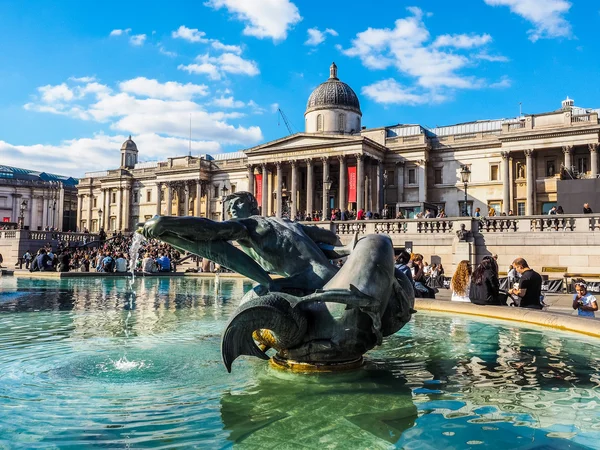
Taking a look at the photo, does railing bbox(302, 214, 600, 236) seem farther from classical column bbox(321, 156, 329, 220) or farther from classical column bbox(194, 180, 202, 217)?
classical column bbox(194, 180, 202, 217)

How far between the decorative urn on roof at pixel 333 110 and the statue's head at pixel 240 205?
52277mm

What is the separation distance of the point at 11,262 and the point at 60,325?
3504 cm

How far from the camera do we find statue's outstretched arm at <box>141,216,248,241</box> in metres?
4.92

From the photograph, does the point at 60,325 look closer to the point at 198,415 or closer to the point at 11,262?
the point at 198,415

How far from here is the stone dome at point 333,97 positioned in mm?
59062

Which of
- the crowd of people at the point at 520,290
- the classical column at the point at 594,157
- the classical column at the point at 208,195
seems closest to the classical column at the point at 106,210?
the classical column at the point at 208,195

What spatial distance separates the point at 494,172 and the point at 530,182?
4370mm

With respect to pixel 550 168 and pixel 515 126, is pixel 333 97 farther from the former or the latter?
pixel 550 168

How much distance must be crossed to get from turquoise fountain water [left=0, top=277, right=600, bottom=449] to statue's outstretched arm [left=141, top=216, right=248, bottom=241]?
4.86 ft

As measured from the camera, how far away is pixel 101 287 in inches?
718

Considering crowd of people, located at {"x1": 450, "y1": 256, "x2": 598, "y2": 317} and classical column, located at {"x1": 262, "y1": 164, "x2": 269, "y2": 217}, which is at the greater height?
Result: classical column, located at {"x1": 262, "y1": 164, "x2": 269, "y2": 217}

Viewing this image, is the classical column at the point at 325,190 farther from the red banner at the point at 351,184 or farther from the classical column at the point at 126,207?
the classical column at the point at 126,207

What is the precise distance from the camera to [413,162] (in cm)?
5419

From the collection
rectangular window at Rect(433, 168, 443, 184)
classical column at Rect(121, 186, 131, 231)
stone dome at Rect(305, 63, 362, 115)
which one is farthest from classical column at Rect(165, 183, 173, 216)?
rectangular window at Rect(433, 168, 443, 184)
